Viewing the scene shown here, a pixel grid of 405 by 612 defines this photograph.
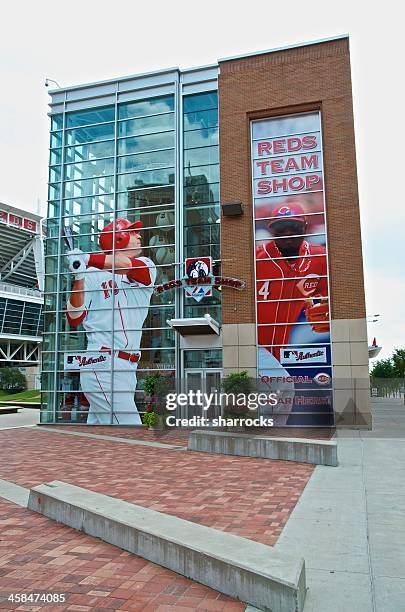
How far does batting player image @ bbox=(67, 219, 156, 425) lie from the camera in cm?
2219

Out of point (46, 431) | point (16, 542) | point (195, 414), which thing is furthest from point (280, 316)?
point (16, 542)

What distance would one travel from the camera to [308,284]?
793 inches

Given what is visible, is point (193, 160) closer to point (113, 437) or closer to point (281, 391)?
point (281, 391)

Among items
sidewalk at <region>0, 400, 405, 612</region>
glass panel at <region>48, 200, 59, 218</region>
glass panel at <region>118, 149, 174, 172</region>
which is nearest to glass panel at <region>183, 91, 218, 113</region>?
glass panel at <region>118, 149, 174, 172</region>

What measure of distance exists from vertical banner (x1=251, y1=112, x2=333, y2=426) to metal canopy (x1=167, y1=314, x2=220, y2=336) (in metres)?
1.78

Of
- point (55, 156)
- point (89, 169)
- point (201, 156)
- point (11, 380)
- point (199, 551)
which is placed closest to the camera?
point (199, 551)

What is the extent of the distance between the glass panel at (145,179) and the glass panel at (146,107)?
9.16ft

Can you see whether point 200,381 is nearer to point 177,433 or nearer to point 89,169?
point 177,433

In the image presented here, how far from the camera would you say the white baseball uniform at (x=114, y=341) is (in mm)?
22125

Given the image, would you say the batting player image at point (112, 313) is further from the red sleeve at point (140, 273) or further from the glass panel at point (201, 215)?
the glass panel at point (201, 215)

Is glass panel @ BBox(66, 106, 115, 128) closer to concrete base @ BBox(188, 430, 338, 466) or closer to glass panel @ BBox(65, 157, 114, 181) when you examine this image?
glass panel @ BBox(65, 157, 114, 181)

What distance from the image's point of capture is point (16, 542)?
6047 mm

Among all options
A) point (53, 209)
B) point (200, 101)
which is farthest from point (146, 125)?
point (53, 209)

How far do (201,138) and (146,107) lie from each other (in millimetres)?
3183
